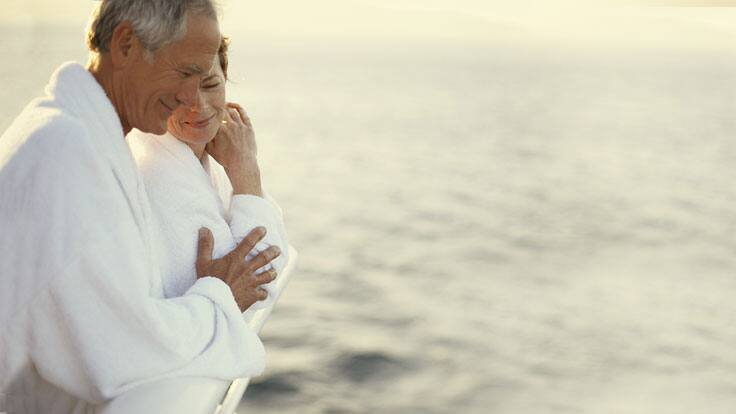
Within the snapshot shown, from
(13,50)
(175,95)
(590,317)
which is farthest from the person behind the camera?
(13,50)

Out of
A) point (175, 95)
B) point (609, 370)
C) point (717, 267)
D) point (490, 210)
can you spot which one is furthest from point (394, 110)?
point (175, 95)

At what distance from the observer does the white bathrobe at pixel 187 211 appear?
1.50m

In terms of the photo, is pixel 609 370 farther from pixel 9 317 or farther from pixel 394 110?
pixel 394 110

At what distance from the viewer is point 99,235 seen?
4.16 ft

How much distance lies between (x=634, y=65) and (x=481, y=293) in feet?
55.3

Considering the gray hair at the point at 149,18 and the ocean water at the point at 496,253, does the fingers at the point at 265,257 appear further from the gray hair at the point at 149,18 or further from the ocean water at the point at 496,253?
the ocean water at the point at 496,253

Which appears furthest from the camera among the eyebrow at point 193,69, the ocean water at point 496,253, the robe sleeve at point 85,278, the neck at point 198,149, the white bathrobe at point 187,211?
the ocean water at point 496,253

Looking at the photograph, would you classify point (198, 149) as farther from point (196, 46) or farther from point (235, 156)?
point (196, 46)

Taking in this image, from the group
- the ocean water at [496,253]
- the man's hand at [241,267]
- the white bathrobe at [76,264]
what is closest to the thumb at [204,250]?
the man's hand at [241,267]

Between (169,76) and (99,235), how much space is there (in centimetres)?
22

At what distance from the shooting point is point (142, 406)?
4.22 feet

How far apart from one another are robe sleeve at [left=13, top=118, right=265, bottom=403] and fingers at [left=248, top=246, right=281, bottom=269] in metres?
0.23

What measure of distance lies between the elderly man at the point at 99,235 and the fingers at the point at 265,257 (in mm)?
141

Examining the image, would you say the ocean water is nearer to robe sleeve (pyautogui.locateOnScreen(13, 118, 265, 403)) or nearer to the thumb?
the thumb
